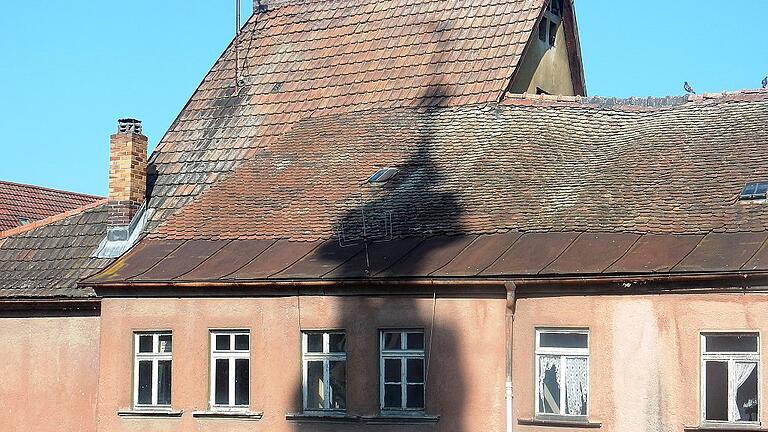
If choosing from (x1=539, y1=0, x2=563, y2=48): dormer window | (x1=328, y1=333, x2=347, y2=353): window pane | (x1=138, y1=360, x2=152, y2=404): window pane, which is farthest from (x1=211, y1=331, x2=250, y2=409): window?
(x1=539, y1=0, x2=563, y2=48): dormer window

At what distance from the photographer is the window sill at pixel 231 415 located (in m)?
22.2

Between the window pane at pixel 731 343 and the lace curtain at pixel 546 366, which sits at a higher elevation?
the window pane at pixel 731 343

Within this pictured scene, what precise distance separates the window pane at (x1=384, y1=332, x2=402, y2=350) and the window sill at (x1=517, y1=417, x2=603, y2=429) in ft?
7.61

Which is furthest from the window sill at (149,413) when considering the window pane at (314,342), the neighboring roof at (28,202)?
the neighboring roof at (28,202)

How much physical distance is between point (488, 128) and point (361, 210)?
3.54 meters

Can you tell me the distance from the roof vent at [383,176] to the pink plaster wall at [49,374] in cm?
551

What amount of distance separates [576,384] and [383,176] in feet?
19.1

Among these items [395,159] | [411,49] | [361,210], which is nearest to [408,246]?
[361,210]

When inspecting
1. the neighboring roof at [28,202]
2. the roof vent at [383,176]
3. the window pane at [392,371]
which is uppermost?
the neighboring roof at [28,202]

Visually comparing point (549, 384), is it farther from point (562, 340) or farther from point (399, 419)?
point (399, 419)

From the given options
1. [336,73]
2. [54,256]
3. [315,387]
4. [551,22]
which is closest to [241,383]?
[315,387]

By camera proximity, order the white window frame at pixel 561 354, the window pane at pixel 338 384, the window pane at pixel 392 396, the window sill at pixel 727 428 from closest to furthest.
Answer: the window sill at pixel 727 428
the white window frame at pixel 561 354
the window pane at pixel 392 396
the window pane at pixel 338 384

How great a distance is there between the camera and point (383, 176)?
24.2 metres

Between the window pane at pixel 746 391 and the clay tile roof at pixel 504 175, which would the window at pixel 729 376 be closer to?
the window pane at pixel 746 391
